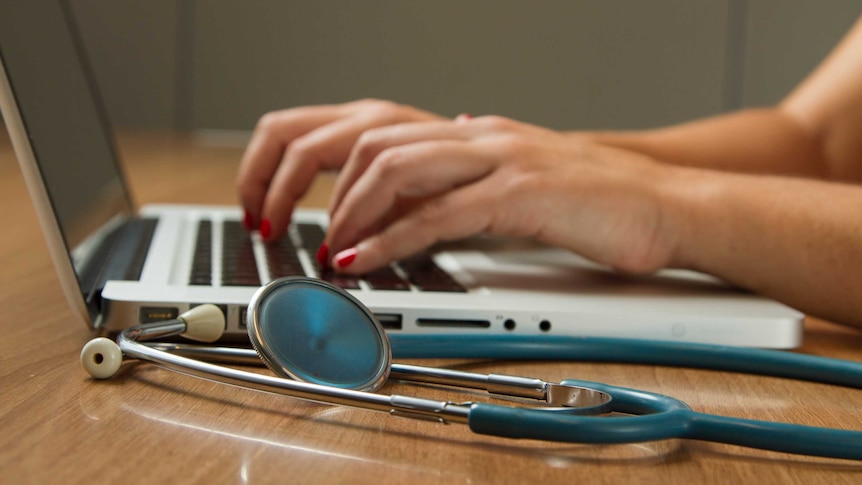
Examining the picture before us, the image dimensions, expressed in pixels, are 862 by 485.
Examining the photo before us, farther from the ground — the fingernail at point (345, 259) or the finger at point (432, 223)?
the finger at point (432, 223)

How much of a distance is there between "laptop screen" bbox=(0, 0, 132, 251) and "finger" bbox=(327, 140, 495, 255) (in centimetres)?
20

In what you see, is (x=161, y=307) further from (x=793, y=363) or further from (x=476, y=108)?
(x=476, y=108)

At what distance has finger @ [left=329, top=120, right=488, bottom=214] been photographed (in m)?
0.75

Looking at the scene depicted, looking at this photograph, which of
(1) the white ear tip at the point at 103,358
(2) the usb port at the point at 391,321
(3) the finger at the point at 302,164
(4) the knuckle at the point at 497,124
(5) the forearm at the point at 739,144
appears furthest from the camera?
(5) the forearm at the point at 739,144

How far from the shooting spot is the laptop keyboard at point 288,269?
64 cm

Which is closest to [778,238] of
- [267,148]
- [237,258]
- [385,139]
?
[385,139]

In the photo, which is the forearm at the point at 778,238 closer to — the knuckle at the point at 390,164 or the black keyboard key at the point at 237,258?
the knuckle at the point at 390,164

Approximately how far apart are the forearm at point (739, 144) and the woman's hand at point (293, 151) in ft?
0.94

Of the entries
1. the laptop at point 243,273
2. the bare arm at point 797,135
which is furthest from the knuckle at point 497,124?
the bare arm at point 797,135

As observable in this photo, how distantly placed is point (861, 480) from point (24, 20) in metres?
0.68

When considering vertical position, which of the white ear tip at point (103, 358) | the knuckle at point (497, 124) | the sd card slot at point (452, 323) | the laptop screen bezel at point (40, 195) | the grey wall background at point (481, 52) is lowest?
the grey wall background at point (481, 52)

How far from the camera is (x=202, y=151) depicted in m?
2.51

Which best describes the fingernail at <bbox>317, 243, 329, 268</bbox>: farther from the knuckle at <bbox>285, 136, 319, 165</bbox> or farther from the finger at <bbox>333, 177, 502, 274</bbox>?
the knuckle at <bbox>285, 136, 319, 165</bbox>

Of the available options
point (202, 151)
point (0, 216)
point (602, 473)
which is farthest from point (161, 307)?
point (202, 151)
